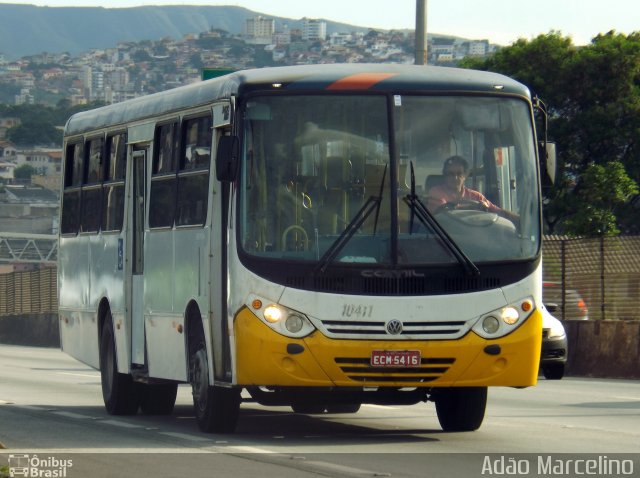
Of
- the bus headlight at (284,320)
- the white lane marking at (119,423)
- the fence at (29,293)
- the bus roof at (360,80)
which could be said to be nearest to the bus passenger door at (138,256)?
the white lane marking at (119,423)

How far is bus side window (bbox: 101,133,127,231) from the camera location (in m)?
17.7

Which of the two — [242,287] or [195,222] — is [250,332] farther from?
[195,222]

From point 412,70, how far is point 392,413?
4675 mm

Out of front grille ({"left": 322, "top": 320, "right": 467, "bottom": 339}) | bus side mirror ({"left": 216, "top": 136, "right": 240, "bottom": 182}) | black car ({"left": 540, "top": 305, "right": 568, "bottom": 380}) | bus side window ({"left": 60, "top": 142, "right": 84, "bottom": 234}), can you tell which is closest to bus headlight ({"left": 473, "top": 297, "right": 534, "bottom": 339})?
front grille ({"left": 322, "top": 320, "right": 467, "bottom": 339})

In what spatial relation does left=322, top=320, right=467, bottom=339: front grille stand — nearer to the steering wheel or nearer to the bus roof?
the steering wheel

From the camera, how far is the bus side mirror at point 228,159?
13.9m

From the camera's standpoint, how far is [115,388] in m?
17.7

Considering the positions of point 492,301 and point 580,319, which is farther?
point 580,319

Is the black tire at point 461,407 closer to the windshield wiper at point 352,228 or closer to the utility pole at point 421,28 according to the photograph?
the windshield wiper at point 352,228

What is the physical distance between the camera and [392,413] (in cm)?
1802

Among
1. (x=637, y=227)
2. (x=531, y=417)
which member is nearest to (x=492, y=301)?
(x=531, y=417)

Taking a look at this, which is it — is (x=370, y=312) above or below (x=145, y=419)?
above

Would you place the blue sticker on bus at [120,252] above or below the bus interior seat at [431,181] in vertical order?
below

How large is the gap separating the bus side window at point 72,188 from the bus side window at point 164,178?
10.3 feet
